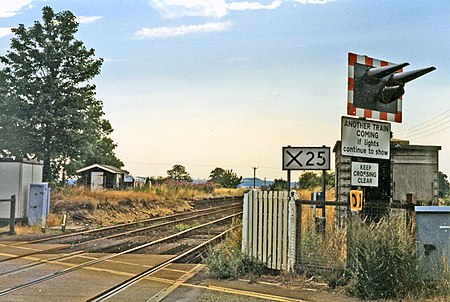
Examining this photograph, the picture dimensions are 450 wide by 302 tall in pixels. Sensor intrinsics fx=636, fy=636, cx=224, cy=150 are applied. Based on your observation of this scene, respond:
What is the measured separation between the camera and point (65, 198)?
111 ft

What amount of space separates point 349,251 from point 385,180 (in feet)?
5.88

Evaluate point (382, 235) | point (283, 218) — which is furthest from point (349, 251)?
point (283, 218)

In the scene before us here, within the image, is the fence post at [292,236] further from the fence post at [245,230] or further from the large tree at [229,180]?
the large tree at [229,180]

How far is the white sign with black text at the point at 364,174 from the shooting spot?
935 cm

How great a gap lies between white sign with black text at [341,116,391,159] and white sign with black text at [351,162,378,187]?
0.17 m

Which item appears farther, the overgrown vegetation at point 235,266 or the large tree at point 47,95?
the large tree at point 47,95

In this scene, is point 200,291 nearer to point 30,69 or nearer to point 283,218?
point 283,218

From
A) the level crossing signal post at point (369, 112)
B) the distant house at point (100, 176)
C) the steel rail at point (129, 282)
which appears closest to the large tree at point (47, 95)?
the distant house at point (100, 176)

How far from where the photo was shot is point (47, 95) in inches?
1694

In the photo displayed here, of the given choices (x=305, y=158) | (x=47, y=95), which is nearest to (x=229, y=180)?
(x=47, y=95)

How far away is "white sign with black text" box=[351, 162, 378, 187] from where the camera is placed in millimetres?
9352

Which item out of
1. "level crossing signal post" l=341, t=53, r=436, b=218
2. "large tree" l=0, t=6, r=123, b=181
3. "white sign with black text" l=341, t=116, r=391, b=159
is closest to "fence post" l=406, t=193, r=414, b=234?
"level crossing signal post" l=341, t=53, r=436, b=218

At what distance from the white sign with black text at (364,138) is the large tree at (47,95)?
35.8 metres

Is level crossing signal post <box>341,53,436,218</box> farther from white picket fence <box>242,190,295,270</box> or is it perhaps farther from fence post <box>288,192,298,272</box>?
Result: white picket fence <box>242,190,295,270</box>
